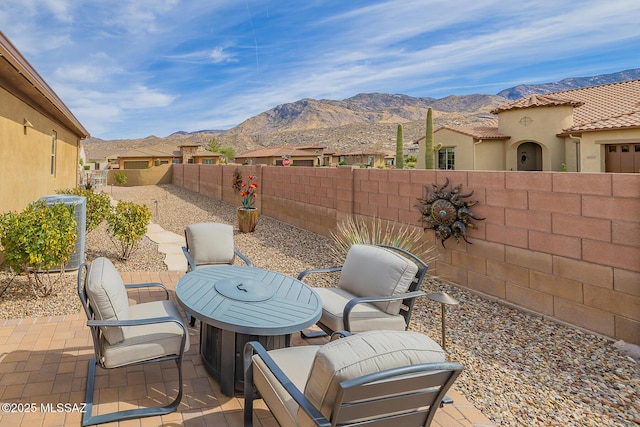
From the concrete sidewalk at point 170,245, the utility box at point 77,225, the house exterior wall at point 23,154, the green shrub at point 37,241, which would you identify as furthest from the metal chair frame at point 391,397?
the house exterior wall at point 23,154

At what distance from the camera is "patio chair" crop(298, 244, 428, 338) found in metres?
3.57

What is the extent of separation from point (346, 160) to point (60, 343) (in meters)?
48.8

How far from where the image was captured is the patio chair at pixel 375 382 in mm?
1700

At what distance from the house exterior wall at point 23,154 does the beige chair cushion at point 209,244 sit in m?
4.19

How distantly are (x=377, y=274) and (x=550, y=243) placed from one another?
2.33 m

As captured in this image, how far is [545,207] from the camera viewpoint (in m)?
4.66

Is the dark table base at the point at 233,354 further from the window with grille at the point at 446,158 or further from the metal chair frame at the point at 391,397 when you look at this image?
the window with grille at the point at 446,158

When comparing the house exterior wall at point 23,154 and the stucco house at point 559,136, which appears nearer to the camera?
the house exterior wall at point 23,154

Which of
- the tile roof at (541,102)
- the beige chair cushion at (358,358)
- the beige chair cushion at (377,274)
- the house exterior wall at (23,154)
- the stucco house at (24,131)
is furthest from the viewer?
the tile roof at (541,102)

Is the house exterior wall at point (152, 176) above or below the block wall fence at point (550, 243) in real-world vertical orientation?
above

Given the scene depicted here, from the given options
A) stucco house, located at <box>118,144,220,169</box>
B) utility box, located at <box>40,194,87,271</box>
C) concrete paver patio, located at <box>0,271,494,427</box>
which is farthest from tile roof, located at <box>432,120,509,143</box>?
stucco house, located at <box>118,144,220,169</box>

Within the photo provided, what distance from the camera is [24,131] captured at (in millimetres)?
8195

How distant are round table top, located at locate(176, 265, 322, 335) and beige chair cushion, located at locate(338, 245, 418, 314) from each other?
665 mm

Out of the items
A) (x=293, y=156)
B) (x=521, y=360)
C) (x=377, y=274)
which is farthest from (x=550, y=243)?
(x=293, y=156)
